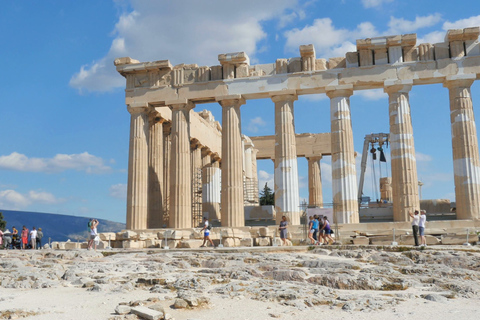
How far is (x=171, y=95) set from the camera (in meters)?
33.2

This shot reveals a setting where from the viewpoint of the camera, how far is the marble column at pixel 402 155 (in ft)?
96.9

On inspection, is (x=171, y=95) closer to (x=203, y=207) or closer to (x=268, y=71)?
(x=268, y=71)

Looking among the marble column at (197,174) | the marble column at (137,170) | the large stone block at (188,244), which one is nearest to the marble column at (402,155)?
the large stone block at (188,244)

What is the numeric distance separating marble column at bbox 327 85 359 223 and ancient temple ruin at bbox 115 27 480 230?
6cm

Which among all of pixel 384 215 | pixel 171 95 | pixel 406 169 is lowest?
pixel 384 215

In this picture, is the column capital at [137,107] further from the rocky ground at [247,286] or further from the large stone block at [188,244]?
the rocky ground at [247,286]

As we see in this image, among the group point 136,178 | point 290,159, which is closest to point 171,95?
point 136,178

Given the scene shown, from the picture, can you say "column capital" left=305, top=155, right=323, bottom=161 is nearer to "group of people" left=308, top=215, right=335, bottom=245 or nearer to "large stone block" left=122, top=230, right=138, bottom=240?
"group of people" left=308, top=215, right=335, bottom=245

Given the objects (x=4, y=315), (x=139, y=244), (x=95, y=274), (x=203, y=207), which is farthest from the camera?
(x=203, y=207)

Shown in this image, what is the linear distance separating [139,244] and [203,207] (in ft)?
42.7

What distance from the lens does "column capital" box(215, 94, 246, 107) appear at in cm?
3208

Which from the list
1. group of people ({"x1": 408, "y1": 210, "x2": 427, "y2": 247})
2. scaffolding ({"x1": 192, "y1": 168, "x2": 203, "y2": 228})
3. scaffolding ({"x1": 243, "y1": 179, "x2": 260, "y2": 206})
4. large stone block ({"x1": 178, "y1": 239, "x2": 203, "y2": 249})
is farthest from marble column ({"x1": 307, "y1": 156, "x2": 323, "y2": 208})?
group of people ({"x1": 408, "y1": 210, "x2": 427, "y2": 247})

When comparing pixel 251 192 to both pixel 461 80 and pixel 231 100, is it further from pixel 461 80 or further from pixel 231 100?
pixel 461 80

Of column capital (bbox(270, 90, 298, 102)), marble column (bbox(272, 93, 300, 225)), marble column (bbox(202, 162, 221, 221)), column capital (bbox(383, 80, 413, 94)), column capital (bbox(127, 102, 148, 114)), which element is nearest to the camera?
column capital (bbox(383, 80, 413, 94))
